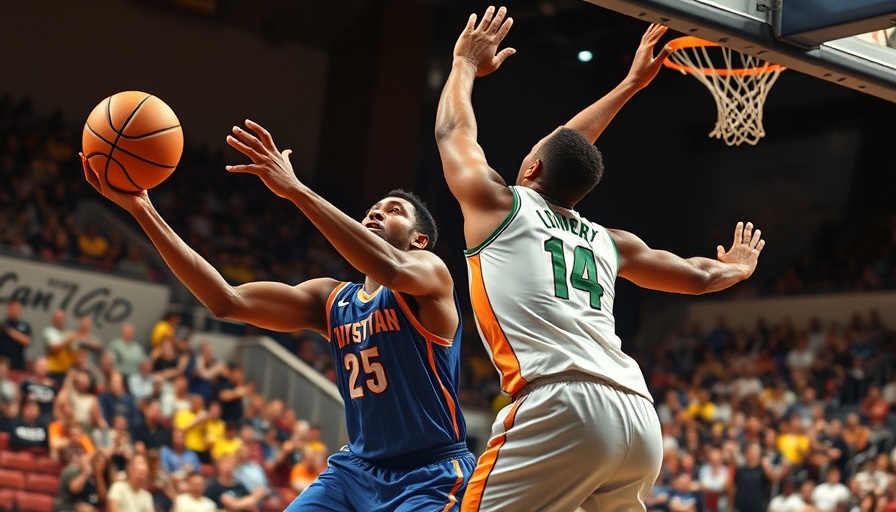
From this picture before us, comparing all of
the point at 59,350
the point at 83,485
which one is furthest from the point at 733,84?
the point at 59,350

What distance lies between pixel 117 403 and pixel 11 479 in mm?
1485

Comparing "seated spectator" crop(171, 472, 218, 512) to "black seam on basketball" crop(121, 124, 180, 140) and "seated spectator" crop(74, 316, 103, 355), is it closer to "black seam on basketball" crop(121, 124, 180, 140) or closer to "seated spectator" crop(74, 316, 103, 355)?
"seated spectator" crop(74, 316, 103, 355)

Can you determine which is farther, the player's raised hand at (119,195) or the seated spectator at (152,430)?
the seated spectator at (152,430)

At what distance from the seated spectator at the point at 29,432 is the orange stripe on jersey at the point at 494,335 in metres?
8.80

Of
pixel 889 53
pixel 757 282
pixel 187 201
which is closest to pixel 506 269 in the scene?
pixel 889 53

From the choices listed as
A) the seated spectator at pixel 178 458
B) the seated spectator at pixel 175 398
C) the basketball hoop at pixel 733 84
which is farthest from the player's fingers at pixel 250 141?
the seated spectator at pixel 175 398

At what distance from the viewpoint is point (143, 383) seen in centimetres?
1328

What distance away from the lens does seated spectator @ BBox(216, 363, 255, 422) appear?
14062 millimetres

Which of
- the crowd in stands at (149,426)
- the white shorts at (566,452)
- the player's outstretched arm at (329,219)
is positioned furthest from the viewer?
the crowd in stands at (149,426)

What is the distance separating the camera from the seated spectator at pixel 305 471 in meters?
13.0

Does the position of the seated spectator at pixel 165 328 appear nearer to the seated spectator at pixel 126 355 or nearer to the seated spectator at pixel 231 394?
the seated spectator at pixel 126 355

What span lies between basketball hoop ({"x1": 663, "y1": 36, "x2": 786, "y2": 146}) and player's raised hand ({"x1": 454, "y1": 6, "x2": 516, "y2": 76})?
6.21 ft

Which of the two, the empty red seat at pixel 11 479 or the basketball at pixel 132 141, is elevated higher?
the basketball at pixel 132 141

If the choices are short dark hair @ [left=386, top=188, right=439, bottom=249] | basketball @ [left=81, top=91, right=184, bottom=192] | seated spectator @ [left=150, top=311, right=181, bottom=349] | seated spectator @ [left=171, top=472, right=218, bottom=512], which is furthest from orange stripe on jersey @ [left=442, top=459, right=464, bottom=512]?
seated spectator @ [left=150, top=311, right=181, bottom=349]
